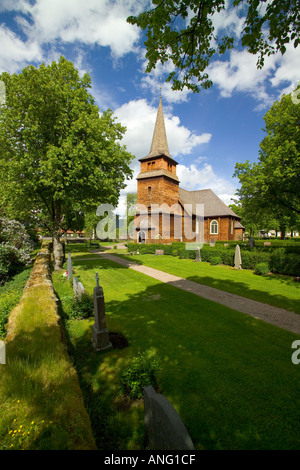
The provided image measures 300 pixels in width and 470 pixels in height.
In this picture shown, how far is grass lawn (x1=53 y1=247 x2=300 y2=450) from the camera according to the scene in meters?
2.95

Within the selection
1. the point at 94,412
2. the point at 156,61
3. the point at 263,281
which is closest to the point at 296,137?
the point at 263,281

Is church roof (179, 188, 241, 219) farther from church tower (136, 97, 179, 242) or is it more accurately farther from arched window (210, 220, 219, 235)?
church tower (136, 97, 179, 242)

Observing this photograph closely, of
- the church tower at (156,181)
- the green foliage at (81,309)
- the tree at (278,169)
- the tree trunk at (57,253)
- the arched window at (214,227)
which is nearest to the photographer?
the green foliage at (81,309)

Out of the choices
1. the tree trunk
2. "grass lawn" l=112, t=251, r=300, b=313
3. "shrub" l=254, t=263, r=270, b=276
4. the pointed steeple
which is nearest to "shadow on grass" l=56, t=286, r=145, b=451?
"grass lawn" l=112, t=251, r=300, b=313

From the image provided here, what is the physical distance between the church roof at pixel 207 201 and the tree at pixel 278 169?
23011mm

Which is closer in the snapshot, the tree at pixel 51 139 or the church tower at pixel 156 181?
the tree at pixel 51 139

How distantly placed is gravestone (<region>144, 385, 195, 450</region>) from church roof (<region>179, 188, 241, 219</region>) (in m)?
37.6

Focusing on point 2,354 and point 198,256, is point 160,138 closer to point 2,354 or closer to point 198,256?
point 198,256

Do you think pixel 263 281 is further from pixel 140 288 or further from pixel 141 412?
pixel 141 412

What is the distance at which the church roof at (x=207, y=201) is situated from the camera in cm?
3881

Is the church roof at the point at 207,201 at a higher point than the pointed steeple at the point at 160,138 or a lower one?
lower

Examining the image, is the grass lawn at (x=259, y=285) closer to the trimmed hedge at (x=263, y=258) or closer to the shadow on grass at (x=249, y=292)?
the shadow on grass at (x=249, y=292)

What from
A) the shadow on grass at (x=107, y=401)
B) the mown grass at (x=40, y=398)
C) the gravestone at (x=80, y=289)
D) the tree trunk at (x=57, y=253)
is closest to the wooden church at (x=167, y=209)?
the tree trunk at (x=57, y=253)
